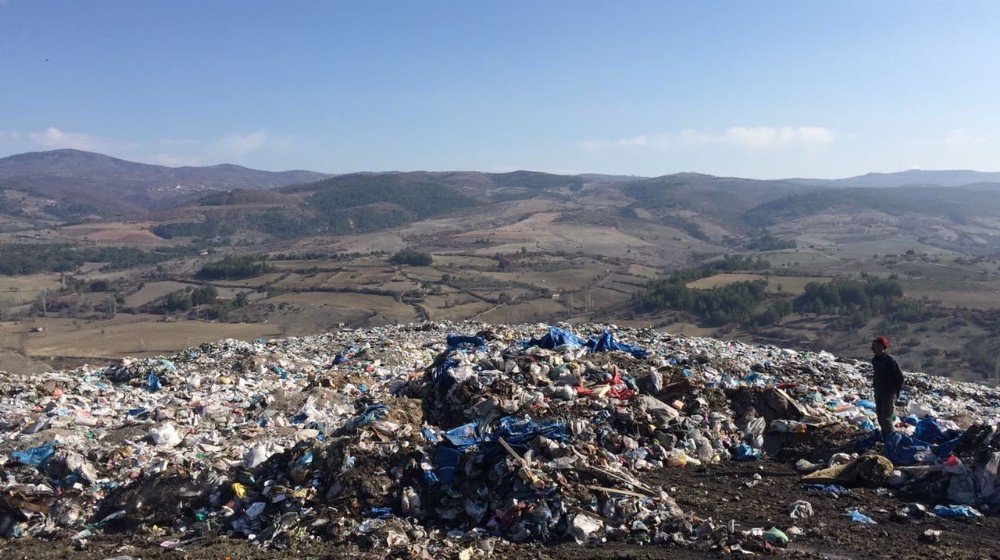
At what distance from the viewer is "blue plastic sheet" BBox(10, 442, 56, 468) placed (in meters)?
6.77

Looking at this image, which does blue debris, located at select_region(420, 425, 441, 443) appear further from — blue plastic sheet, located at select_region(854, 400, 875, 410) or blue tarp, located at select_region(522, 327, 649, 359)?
blue plastic sheet, located at select_region(854, 400, 875, 410)

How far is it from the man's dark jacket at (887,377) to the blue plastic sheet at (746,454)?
145cm

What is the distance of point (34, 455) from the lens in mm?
6875

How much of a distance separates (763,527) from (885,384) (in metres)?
2.91

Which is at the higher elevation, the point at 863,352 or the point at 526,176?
the point at 526,176

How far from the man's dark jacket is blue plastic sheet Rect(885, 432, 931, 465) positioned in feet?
1.78

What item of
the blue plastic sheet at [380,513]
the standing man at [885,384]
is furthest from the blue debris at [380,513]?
the standing man at [885,384]

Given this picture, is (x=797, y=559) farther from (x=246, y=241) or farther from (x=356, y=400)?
Answer: (x=246, y=241)

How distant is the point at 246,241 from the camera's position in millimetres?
96062

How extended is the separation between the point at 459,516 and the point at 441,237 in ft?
263

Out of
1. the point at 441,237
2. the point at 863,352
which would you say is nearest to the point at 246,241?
the point at 441,237

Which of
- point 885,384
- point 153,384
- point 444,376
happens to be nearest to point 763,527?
point 885,384

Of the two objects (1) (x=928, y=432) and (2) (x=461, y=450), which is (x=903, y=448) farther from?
(2) (x=461, y=450)

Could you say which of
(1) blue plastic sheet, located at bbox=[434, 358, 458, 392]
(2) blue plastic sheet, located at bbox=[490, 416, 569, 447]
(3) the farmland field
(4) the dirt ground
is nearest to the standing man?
(4) the dirt ground
